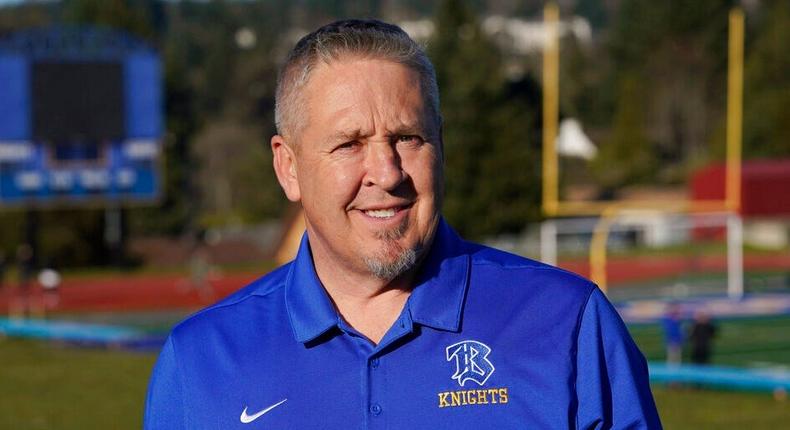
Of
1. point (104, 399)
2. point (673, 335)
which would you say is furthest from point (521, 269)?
point (673, 335)

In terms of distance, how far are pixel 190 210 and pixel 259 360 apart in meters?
53.0

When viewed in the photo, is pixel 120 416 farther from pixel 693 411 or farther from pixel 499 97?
pixel 499 97

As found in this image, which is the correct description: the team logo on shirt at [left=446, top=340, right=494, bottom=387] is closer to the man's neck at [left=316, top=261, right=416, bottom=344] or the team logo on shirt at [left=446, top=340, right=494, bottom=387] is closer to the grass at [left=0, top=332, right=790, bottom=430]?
the man's neck at [left=316, top=261, right=416, bottom=344]

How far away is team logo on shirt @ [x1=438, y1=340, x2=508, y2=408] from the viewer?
229 cm

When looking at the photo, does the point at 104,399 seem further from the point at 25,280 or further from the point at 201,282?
the point at 201,282

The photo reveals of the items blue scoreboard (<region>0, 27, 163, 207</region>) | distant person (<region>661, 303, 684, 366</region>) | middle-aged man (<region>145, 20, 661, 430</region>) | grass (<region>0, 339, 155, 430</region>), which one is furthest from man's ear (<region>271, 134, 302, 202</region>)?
blue scoreboard (<region>0, 27, 163, 207</region>)

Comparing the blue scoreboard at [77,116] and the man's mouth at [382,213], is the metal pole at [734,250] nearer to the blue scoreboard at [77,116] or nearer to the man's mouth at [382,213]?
the blue scoreboard at [77,116]

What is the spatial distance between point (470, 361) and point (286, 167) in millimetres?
495

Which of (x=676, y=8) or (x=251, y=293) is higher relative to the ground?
(x=676, y=8)

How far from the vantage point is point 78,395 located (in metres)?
15.5

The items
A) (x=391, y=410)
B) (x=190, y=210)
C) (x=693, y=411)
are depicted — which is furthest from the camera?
(x=190, y=210)

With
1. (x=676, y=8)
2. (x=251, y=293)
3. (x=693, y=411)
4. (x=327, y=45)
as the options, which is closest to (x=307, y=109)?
(x=327, y=45)

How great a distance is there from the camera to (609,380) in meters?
2.28

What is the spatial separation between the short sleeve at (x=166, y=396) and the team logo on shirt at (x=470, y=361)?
1.55 ft
